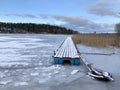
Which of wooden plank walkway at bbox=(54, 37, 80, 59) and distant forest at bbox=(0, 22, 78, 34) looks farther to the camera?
distant forest at bbox=(0, 22, 78, 34)

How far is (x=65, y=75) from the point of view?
546cm

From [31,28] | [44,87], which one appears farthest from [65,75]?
[31,28]

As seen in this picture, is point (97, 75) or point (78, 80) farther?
point (97, 75)

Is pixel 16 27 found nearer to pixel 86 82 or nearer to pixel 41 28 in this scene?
pixel 41 28

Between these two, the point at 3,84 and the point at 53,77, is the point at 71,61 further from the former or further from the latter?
the point at 3,84

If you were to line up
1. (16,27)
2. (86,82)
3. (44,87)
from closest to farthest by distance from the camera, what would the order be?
1. (44,87)
2. (86,82)
3. (16,27)

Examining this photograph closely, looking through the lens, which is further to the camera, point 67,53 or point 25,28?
point 25,28

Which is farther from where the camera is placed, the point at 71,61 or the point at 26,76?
the point at 71,61

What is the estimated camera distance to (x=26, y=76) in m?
5.21

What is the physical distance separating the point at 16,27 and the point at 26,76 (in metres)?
85.5

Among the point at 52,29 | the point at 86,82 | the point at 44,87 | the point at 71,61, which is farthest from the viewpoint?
the point at 52,29

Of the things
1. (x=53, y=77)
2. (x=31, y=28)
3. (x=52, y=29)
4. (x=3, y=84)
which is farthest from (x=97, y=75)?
(x=52, y=29)

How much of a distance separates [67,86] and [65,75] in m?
1.07

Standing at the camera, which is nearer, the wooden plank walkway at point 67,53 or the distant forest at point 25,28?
the wooden plank walkway at point 67,53
